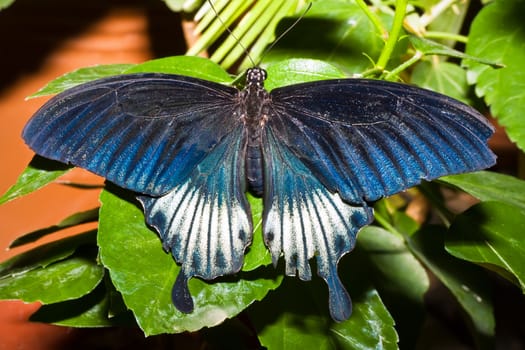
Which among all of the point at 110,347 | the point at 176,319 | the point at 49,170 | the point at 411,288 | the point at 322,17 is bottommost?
the point at 110,347

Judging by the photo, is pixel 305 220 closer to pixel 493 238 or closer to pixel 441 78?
pixel 493 238

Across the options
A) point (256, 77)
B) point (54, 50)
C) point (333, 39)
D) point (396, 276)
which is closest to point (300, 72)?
point (256, 77)

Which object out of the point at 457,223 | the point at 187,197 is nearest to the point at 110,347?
the point at 187,197

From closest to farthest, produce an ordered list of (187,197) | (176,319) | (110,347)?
(176,319), (187,197), (110,347)

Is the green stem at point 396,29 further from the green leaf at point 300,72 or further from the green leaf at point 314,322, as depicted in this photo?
the green leaf at point 314,322

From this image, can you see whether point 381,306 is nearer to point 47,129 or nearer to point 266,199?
point 266,199

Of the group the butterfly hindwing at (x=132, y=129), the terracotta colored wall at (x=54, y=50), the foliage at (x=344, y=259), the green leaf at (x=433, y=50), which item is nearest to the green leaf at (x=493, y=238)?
the foliage at (x=344, y=259)

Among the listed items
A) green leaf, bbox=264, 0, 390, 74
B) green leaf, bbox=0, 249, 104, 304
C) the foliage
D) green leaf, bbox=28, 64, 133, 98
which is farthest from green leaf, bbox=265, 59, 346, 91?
green leaf, bbox=0, 249, 104, 304
